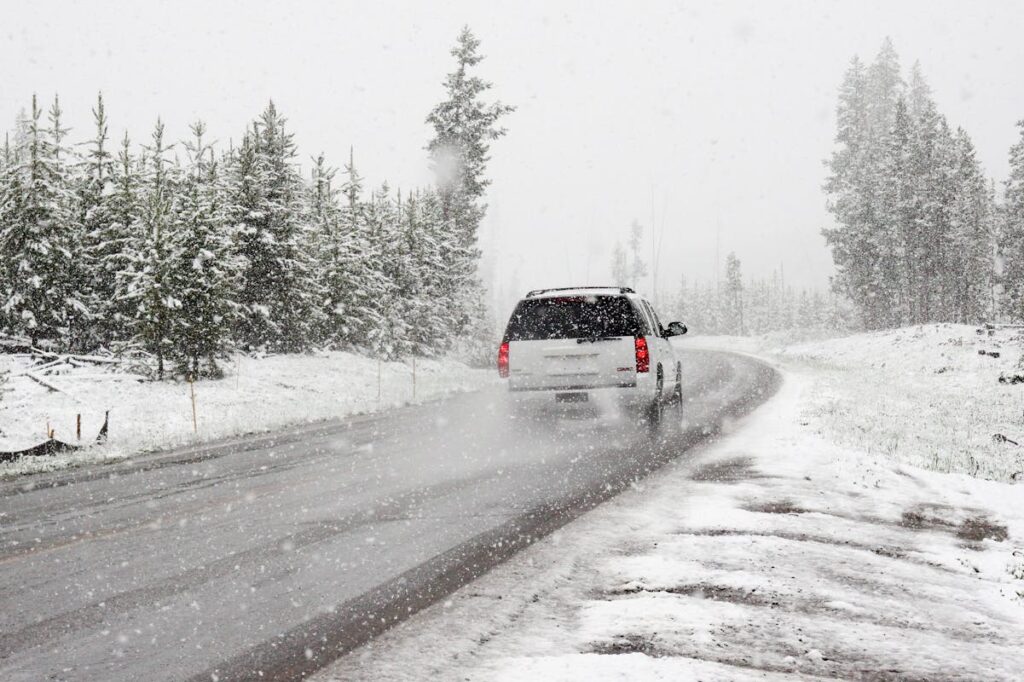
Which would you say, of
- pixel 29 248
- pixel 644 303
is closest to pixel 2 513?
pixel 644 303

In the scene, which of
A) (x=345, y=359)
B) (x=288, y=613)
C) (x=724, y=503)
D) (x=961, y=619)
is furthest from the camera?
(x=345, y=359)

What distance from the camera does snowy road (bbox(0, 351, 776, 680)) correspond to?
3.77 meters

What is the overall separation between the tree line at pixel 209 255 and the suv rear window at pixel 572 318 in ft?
40.6

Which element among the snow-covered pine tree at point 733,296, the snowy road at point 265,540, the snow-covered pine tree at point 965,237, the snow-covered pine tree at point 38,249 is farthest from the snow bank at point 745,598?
the snow-covered pine tree at point 733,296

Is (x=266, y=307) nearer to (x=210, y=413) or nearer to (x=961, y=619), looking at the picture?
(x=210, y=413)

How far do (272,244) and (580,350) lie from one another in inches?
716

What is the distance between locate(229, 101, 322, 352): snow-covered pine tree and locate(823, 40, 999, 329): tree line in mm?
36844

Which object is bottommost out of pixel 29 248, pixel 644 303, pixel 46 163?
pixel 644 303

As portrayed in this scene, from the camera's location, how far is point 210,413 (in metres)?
17.7

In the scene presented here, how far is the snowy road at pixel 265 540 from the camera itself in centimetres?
377

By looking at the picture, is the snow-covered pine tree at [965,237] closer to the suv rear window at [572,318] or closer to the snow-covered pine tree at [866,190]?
the snow-covered pine tree at [866,190]

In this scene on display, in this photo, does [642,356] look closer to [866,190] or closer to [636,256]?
[866,190]

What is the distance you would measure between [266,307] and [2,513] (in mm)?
20058

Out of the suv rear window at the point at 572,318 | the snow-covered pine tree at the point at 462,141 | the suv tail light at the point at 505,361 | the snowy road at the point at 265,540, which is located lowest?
the snowy road at the point at 265,540
